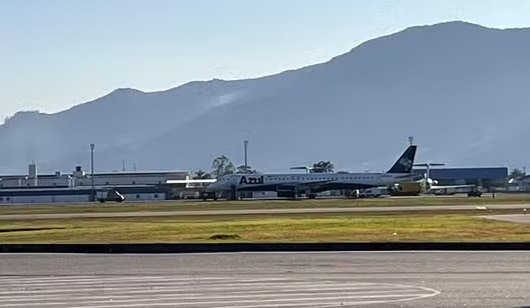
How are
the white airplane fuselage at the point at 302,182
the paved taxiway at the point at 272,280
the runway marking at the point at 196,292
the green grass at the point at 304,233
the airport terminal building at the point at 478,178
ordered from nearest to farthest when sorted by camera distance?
the runway marking at the point at 196,292 → the paved taxiway at the point at 272,280 → the green grass at the point at 304,233 → the white airplane fuselage at the point at 302,182 → the airport terminal building at the point at 478,178

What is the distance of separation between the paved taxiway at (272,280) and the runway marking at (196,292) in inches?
0.6

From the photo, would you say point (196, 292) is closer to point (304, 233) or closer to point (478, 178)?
point (304, 233)

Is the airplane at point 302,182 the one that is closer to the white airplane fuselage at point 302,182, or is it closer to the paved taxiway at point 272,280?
the white airplane fuselage at point 302,182

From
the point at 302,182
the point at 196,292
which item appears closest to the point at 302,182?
the point at 302,182

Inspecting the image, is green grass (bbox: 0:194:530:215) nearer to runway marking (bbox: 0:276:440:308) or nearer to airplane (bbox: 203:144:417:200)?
airplane (bbox: 203:144:417:200)

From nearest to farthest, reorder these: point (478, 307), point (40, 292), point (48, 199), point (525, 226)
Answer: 1. point (478, 307)
2. point (40, 292)
3. point (525, 226)
4. point (48, 199)

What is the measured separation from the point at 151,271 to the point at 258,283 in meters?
3.65

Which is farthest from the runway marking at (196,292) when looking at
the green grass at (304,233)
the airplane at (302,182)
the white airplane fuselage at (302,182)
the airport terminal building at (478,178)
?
the airport terminal building at (478,178)

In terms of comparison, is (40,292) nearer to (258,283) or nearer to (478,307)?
(258,283)

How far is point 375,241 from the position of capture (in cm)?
2884

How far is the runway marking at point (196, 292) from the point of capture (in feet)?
52.3

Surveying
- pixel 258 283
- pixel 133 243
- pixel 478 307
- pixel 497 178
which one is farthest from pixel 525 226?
pixel 497 178

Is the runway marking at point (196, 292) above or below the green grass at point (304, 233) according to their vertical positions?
below

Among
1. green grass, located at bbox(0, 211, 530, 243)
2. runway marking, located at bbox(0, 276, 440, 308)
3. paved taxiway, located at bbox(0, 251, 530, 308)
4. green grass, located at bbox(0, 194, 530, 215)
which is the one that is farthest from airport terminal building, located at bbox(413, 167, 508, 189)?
runway marking, located at bbox(0, 276, 440, 308)
